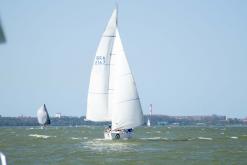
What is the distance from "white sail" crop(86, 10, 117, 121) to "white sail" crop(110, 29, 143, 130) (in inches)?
94.7

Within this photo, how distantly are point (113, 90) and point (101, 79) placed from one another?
335cm

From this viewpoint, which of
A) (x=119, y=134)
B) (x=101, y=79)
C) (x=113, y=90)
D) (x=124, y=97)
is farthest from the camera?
(x=101, y=79)

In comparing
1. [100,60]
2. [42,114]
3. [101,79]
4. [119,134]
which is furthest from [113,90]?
[42,114]

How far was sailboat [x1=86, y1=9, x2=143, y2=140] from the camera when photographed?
55312 millimetres

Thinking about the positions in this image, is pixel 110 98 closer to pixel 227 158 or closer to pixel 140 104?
pixel 140 104

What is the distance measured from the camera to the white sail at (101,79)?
2315 inches

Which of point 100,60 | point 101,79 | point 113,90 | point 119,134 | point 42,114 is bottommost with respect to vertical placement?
A: point 119,134

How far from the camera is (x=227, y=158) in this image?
4012 cm

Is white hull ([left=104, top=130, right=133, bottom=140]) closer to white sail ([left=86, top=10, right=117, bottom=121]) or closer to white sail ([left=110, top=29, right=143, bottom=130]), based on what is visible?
white sail ([left=110, top=29, right=143, bottom=130])

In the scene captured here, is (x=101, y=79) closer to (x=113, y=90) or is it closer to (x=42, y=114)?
(x=113, y=90)

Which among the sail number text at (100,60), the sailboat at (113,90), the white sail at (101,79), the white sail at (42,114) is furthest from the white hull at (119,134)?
the white sail at (42,114)

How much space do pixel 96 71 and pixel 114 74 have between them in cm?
350

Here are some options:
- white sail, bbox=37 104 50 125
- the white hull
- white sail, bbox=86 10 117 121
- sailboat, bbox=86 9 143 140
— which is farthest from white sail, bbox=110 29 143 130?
white sail, bbox=37 104 50 125

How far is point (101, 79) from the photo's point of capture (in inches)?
2336
